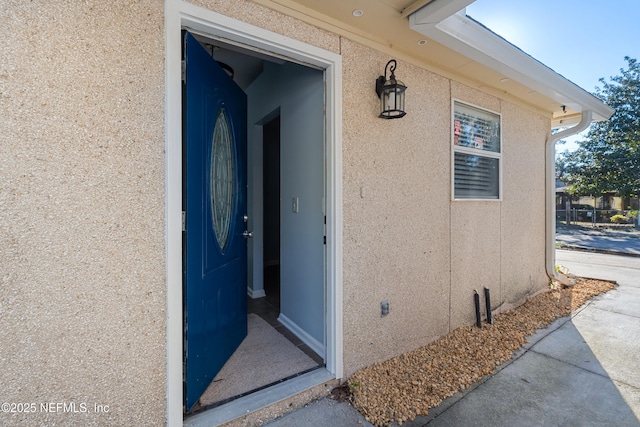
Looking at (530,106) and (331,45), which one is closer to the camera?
(331,45)

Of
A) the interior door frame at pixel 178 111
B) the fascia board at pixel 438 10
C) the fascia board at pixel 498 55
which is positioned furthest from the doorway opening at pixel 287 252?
the fascia board at pixel 498 55

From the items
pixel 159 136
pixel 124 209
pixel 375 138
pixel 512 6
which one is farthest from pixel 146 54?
pixel 512 6

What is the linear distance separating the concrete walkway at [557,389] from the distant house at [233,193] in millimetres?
532

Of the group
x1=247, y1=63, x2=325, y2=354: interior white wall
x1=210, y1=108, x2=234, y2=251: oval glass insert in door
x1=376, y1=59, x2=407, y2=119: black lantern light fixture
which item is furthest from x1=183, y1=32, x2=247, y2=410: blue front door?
x1=376, y1=59, x2=407, y2=119: black lantern light fixture

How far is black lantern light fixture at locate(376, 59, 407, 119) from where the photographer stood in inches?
92.4

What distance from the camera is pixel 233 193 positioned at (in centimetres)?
254

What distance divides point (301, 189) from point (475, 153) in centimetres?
212

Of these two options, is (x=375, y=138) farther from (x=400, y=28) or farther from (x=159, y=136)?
(x=159, y=136)

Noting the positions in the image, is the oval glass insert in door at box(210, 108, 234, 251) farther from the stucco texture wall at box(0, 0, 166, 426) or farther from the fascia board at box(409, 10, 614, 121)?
the fascia board at box(409, 10, 614, 121)

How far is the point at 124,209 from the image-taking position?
1.51 m

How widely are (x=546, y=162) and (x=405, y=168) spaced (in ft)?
11.0

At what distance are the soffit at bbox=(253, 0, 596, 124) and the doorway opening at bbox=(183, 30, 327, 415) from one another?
453 mm

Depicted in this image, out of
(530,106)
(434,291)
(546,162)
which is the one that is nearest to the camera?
(434,291)

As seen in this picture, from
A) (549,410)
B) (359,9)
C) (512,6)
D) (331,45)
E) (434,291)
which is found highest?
(512,6)
